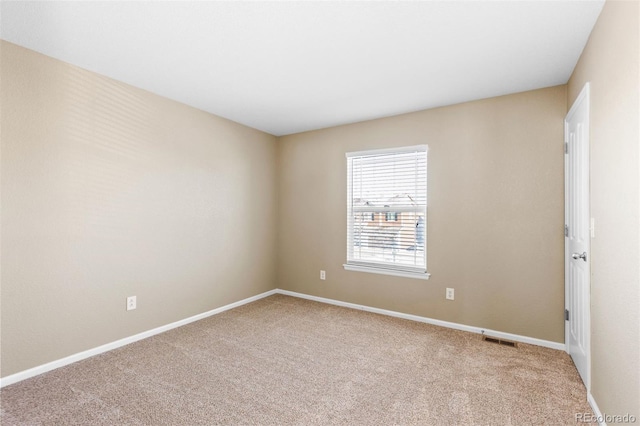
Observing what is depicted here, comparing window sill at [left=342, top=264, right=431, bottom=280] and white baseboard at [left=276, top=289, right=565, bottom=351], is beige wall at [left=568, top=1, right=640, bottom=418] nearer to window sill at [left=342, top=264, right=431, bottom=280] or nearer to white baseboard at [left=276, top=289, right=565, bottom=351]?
white baseboard at [left=276, top=289, right=565, bottom=351]

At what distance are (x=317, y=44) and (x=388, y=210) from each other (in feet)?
7.15

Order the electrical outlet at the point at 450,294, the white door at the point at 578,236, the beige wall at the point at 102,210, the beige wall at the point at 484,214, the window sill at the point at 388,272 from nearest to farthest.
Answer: the white door at the point at 578,236
the beige wall at the point at 102,210
the beige wall at the point at 484,214
the electrical outlet at the point at 450,294
the window sill at the point at 388,272

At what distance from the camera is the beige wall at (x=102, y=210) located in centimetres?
221

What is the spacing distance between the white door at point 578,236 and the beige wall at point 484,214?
0.12m

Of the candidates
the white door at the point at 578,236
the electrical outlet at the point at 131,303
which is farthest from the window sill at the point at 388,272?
the electrical outlet at the point at 131,303

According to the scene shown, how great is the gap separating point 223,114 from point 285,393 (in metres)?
3.06

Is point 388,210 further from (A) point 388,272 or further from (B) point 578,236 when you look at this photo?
(B) point 578,236

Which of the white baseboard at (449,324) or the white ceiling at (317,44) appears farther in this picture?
the white baseboard at (449,324)

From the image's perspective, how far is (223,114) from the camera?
3713 mm

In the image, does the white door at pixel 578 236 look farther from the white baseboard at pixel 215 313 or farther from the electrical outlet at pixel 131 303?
the electrical outlet at pixel 131 303

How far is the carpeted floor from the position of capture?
1857 millimetres

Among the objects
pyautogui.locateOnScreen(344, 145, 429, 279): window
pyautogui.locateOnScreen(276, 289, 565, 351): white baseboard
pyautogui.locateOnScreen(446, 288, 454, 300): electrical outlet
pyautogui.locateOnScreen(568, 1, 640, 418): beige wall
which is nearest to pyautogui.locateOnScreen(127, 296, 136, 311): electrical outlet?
pyautogui.locateOnScreen(276, 289, 565, 351): white baseboard

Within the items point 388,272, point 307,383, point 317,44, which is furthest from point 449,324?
point 317,44

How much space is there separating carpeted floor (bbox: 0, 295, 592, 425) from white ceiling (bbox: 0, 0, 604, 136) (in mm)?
2403
